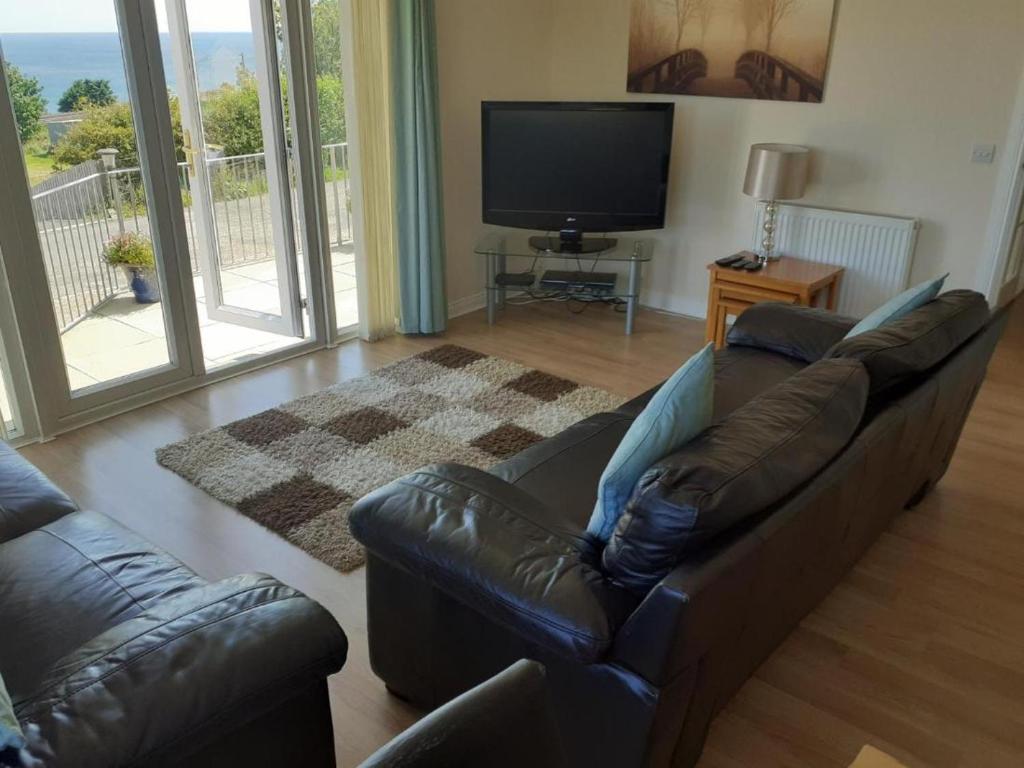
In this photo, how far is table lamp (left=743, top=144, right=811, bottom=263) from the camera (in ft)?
14.2

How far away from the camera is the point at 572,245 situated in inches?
196

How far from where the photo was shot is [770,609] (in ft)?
6.30

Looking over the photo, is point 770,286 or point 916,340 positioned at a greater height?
point 916,340

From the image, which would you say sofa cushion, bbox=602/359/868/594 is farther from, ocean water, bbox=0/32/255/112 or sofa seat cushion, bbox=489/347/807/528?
ocean water, bbox=0/32/255/112

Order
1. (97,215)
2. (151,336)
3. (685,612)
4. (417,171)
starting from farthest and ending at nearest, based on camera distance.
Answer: (417,171) → (151,336) → (97,215) → (685,612)

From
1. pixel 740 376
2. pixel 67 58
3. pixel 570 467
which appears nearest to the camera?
pixel 570 467

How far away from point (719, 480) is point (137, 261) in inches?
129

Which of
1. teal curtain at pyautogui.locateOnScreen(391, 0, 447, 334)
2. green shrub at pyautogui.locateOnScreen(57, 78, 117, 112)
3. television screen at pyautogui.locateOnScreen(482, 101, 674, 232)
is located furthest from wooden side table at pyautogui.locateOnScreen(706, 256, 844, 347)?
green shrub at pyautogui.locateOnScreen(57, 78, 117, 112)

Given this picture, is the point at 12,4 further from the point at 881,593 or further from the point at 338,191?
the point at 881,593

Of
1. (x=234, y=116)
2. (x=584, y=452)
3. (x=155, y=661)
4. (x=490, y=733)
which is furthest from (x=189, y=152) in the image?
(x=490, y=733)

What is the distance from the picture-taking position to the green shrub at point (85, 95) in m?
3.46

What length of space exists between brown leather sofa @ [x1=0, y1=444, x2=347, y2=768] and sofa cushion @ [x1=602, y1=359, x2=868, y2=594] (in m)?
0.59

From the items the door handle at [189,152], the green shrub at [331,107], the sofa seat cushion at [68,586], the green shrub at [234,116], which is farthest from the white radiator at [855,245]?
the sofa seat cushion at [68,586]

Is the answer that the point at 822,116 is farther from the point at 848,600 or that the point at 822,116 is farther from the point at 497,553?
the point at 497,553
